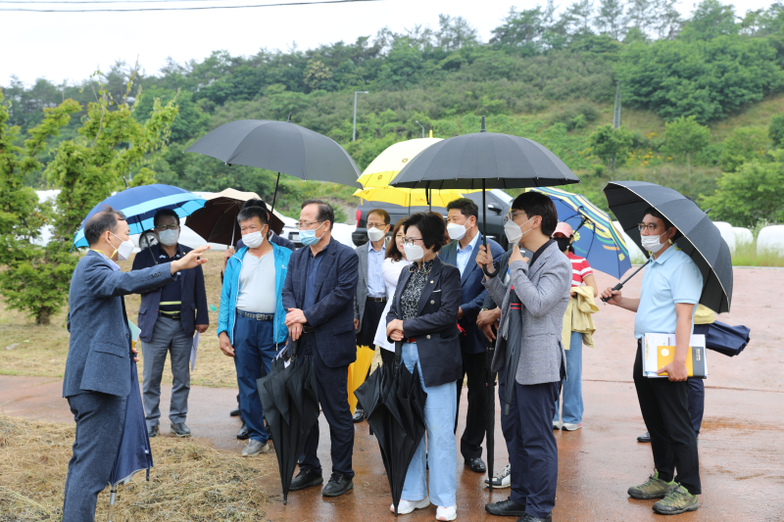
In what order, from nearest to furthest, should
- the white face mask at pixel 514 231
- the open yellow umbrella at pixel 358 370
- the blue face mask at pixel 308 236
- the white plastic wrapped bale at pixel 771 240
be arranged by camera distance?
the white face mask at pixel 514 231 < the blue face mask at pixel 308 236 < the open yellow umbrella at pixel 358 370 < the white plastic wrapped bale at pixel 771 240

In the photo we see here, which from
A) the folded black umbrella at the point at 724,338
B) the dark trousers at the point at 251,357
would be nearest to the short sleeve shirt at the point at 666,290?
the folded black umbrella at the point at 724,338

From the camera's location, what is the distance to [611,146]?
119 ft

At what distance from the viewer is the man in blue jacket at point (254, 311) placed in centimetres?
476

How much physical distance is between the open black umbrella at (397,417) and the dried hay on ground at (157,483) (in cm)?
86

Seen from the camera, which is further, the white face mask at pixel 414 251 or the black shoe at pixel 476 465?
the black shoe at pixel 476 465

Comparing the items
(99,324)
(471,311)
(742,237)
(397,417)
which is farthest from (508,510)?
(742,237)

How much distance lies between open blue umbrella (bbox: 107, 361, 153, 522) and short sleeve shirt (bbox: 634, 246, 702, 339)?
308 cm

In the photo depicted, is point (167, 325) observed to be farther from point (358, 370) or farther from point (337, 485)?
point (337, 485)

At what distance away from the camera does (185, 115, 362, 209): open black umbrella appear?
419 centimetres

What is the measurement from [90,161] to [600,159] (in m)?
34.0

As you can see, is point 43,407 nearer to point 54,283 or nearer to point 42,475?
point 42,475

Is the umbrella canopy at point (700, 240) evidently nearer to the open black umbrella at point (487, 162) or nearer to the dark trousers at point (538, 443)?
the open black umbrella at point (487, 162)

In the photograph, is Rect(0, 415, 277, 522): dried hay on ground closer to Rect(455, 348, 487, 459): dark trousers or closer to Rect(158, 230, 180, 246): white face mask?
Rect(455, 348, 487, 459): dark trousers

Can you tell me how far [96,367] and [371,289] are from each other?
2.91m
